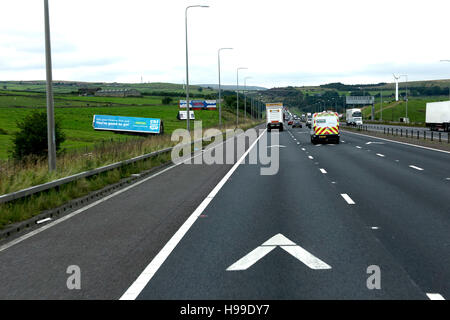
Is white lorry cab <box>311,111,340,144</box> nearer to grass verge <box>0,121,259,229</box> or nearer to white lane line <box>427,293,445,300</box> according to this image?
grass verge <box>0,121,259,229</box>

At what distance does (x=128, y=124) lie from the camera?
7481 centimetres

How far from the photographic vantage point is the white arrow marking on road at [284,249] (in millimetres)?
7061

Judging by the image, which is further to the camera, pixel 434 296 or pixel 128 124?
pixel 128 124

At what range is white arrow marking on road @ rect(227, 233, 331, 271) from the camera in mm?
7061

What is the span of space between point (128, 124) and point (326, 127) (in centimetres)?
3934

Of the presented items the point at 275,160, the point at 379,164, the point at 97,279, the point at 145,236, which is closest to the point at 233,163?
the point at 275,160

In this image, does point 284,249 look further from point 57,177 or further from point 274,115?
point 274,115

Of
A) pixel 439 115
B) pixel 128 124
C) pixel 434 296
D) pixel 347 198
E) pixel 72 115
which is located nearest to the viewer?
pixel 434 296

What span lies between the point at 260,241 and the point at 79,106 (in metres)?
108

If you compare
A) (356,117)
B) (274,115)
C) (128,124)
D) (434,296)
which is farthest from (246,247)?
(356,117)

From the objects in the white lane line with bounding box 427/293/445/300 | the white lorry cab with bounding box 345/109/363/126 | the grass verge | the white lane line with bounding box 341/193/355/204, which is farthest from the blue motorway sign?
the white lane line with bounding box 427/293/445/300

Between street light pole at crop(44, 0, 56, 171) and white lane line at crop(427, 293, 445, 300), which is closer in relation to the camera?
Answer: white lane line at crop(427, 293, 445, 300)

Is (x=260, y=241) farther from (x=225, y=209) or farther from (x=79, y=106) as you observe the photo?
(x=79, y=106)

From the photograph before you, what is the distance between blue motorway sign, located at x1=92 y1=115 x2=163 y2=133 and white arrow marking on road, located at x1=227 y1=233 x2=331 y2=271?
206ft
